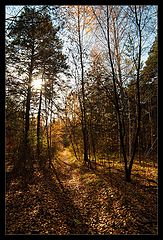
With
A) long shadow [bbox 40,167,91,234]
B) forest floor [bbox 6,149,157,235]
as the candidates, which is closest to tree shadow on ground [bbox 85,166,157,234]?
forest floor [bbox 6,149,157,235]

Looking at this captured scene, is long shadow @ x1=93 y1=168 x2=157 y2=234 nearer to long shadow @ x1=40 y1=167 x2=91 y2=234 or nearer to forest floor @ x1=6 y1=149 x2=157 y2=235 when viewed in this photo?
forest floor @ x1=6 y1=149 x2=157 y2=235

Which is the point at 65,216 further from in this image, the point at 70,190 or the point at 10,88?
the point at 10,88

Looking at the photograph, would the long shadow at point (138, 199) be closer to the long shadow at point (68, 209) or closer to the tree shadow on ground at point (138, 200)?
the tree shadow on ground at point (138, 200)

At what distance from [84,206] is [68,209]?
1.86 ft

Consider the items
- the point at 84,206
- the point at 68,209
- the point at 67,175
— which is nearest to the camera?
the point at 68,209

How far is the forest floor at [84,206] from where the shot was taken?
4.89m

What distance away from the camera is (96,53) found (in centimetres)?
1277

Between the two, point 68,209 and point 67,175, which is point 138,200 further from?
point 67,175

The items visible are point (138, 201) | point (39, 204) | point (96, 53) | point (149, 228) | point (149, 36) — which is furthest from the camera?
point (96, 53)

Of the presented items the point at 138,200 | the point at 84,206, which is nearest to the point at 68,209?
the point at 84,206

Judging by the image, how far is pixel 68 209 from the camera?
6105mm

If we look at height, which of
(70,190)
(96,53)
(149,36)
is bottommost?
(70,190)
